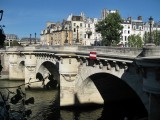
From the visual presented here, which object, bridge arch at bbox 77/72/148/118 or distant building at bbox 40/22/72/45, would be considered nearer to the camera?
bridge arch at bbox 77/72/148/118

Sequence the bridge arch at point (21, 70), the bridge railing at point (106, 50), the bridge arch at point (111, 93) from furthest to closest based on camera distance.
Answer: the bridge arch at point (21, 70)
the bridge arch at point (111, 93)
the bridge railing at point (106, 50)

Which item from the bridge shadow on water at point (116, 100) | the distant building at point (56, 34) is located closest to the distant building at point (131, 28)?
the distant building at point (56, 34)

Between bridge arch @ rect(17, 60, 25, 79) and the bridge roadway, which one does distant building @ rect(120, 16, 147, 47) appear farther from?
the bridge roadway

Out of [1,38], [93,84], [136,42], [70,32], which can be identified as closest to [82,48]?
[93,84]

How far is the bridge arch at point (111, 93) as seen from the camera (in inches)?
1507

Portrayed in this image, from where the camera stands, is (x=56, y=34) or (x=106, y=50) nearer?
(x=106, y=50)

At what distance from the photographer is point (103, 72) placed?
32188mm

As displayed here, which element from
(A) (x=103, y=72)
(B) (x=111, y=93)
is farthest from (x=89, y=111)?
(A) (x=103, y=72)

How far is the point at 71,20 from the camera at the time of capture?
111562 mm

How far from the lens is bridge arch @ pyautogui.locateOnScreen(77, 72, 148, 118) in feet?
126

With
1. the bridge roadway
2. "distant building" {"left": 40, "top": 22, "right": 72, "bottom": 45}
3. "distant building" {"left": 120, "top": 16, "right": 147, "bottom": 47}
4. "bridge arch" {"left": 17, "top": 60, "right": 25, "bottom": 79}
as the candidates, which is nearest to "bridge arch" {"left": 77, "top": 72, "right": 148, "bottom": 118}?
the bridge roadway

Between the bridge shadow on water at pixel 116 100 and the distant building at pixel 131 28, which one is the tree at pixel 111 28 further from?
the bridge shadow on water at pixel 116 100

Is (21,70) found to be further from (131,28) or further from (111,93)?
(131,28)

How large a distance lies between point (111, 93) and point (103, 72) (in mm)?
10852
